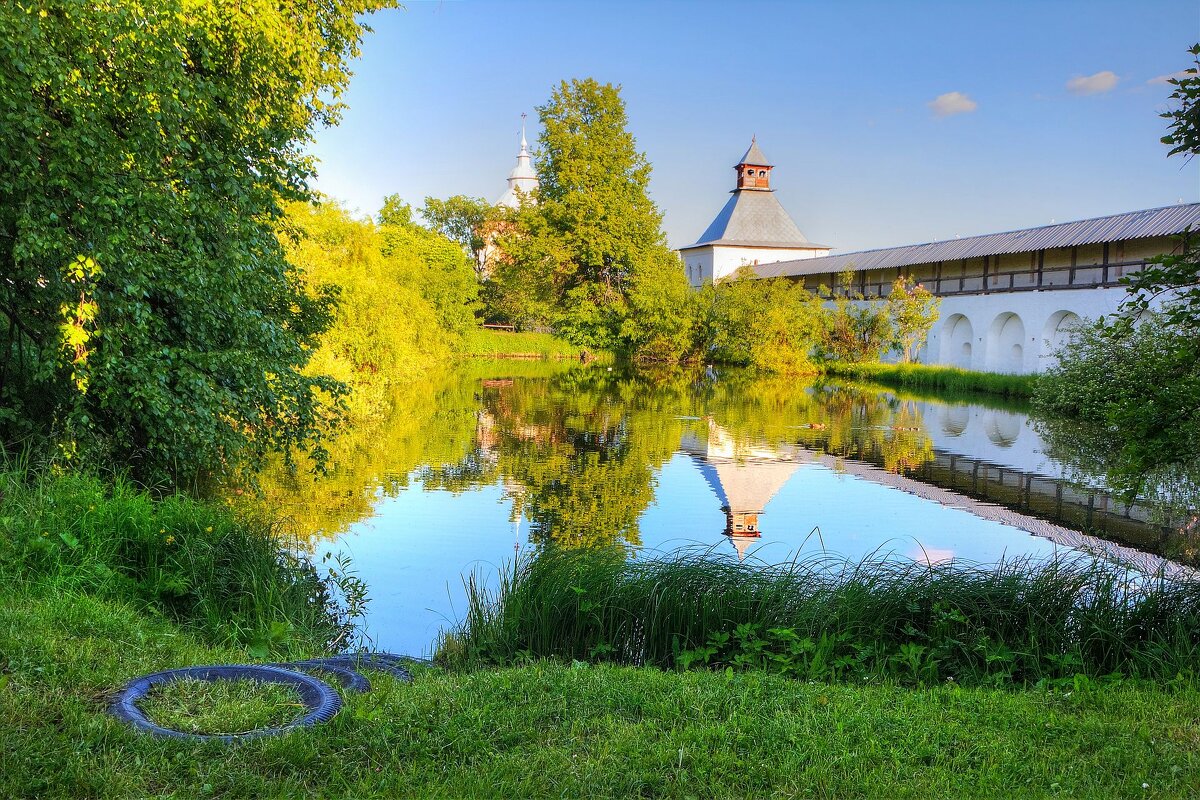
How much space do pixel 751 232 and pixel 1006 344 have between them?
94.7ft

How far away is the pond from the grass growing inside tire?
7.63ft

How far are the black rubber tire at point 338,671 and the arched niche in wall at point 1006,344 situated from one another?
28.2m

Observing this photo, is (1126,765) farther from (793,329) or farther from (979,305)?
(793,329)

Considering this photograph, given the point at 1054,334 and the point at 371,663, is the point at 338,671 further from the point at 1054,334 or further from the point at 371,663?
the point at 1054,334

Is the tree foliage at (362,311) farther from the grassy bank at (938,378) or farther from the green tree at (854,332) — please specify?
the green tree at (854,332)

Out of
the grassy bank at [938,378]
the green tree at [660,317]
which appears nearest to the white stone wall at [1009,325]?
the grassy bank at [938,378]

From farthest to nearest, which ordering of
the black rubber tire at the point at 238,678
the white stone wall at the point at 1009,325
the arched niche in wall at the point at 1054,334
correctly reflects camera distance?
the arched niche in wall at the point at 1054,334, the white stone wall at the point at 1009,325, the black rubber tire at the point at 238,678

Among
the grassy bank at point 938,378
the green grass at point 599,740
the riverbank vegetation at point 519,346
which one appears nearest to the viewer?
the green grass at point 599,740

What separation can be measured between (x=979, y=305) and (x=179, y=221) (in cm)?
2849

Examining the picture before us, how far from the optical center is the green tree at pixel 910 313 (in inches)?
1247

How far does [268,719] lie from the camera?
10.00 feet

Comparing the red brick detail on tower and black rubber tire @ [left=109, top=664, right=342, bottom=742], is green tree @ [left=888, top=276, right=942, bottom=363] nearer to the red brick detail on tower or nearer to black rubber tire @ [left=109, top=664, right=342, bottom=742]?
the red brick detail on tower

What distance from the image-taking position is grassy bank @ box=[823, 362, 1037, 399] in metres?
25.0

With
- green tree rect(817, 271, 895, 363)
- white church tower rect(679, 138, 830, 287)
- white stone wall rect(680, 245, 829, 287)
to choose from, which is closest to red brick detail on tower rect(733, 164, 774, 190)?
white church tower rect(679, 138, 830, 287)
